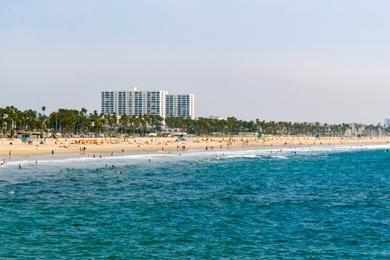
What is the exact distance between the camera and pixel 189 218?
3344 cm

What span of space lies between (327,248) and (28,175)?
135ft

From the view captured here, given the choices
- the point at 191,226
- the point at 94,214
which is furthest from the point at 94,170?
the point at 191,226

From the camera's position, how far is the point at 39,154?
97312 millimetres

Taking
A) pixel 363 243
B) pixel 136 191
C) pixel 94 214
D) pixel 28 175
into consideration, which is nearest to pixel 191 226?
pixel 94 214

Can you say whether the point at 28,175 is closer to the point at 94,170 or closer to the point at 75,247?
the point at 94,170

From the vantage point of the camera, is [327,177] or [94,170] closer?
Result: [327,177]

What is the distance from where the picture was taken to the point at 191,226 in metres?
30.8

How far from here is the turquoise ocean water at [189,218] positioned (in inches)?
993

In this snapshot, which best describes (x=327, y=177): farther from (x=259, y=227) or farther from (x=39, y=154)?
(x=39, y=154)

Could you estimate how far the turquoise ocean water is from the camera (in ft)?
82.8

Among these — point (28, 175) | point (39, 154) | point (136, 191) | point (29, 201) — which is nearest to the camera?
point (29, 201)

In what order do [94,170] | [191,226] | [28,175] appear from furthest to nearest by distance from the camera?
1. [94,170]
2. [28,175]
3. [191,226]

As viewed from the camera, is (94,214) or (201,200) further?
(201,200)

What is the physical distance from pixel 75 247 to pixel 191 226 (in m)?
7.55
